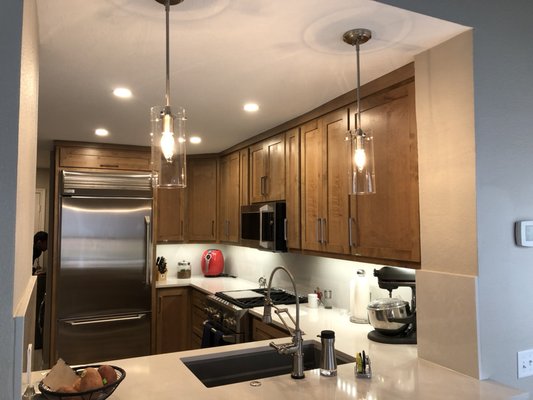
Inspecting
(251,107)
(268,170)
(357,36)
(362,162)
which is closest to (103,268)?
(268,170)

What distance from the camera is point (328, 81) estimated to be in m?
2.29

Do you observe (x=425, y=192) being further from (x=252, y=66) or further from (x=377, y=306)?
(x=252, y=66)

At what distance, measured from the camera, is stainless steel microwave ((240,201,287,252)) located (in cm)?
321

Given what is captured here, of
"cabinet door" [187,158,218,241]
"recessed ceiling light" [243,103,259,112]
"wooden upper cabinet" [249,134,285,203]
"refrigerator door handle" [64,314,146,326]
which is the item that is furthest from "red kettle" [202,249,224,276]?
"recessed ceiling light" [243,103,259,112]

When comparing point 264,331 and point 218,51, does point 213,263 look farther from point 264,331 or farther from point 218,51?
point 218,51

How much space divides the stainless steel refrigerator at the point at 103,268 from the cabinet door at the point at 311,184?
6.43 ft

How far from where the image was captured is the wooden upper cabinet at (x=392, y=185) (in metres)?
2.01

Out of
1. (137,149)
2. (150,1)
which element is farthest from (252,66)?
(137,149)

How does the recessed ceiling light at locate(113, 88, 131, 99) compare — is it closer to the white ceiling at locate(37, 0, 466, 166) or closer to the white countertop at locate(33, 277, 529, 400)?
the white ceiling at locate(37, 0, 466, 166)

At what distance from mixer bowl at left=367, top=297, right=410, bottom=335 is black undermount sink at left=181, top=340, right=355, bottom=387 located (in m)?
0.30

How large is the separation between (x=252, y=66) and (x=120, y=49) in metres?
0.61

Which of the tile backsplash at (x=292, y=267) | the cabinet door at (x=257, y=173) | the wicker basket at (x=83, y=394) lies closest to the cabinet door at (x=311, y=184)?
the tile backsplash at (x=292, y=267)

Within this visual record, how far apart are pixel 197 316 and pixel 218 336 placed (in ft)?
3.59

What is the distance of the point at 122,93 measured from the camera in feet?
8.10
